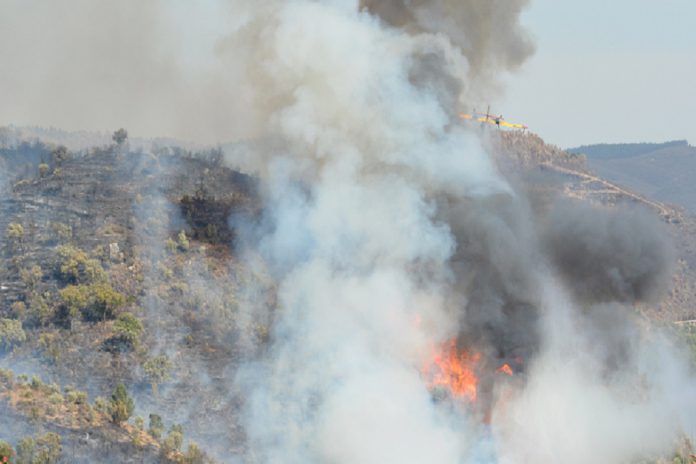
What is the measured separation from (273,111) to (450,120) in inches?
581

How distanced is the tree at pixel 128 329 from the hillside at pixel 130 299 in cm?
11

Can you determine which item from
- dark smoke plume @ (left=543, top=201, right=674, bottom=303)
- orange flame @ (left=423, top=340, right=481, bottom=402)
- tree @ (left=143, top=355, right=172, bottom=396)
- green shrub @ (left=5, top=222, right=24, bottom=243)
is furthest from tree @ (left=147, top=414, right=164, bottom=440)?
dark smoke plume @ (left=543, top=201, right=674, bottom=303)

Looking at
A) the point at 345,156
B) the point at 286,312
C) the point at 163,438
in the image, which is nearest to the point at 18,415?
the point at 163,438

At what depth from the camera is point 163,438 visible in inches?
3361

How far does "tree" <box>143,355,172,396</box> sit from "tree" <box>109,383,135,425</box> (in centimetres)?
507

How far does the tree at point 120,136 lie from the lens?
444ft

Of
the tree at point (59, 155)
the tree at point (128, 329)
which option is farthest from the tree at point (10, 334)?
the tree at point (59, 155)

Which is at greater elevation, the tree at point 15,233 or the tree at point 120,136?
the tree at point 120,136

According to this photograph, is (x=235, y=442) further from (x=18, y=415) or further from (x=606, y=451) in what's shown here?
(x=606, y=451)

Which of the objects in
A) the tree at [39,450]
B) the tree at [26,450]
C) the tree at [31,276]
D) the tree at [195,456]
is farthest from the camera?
the tree at [31,276]

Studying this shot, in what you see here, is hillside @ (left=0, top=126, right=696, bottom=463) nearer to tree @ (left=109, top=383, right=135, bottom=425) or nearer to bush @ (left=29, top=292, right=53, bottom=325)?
bush @ (left=29, top=292, right=53, bottom=325)

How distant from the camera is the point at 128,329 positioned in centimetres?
9706

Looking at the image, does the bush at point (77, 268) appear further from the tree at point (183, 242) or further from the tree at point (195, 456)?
the tree at point (195, 456)

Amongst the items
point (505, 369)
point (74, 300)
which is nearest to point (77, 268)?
point (74, 300)
